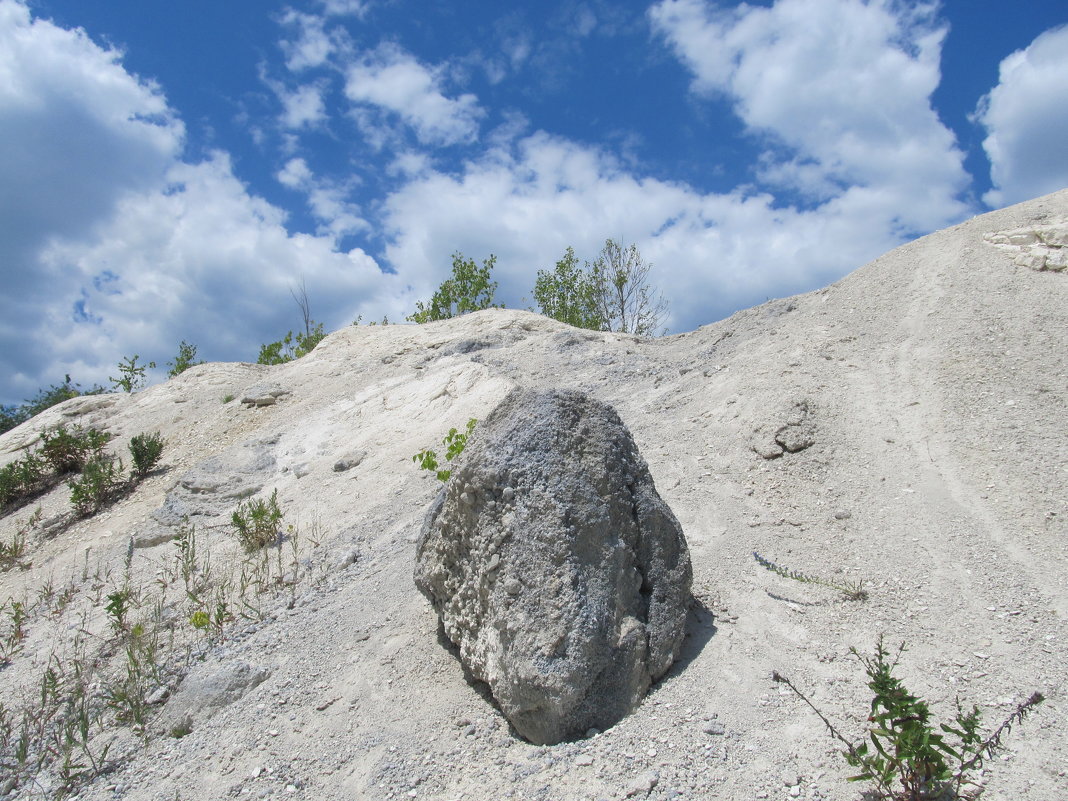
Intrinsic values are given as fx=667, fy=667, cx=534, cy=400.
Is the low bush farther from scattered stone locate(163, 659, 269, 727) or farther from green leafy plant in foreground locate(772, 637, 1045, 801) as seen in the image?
green leafy plant in foreground locate(772, 637, 1045, 801)

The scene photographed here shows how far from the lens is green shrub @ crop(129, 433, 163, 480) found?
10.8m

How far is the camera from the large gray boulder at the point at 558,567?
11.6 feet

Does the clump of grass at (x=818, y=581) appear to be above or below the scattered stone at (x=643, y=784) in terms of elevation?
above

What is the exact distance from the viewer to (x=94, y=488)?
10.2 meters

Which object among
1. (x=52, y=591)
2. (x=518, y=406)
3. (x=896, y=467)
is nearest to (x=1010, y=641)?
(x=896, y=467)

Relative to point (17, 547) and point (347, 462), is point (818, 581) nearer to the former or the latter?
point (347, 462)

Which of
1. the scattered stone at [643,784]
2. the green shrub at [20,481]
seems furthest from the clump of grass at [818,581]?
the green shrub at [20,481]

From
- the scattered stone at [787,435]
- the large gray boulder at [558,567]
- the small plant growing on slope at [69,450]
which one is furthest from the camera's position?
the small plant growing on slope at [69,450]

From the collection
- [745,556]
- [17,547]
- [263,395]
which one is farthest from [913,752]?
[263,395]

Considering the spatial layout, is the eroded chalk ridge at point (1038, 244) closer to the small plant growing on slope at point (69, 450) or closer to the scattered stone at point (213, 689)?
the scattered stone at point (213, 689)

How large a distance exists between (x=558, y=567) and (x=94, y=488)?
31.1ft

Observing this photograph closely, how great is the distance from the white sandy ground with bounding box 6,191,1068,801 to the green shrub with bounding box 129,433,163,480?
0.90ft

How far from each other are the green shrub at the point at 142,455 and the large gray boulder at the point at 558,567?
849cm

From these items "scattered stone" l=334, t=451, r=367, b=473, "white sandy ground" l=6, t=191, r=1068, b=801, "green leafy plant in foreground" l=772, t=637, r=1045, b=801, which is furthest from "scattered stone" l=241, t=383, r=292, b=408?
"green leafy plant in foreground" l=772, t=637, r=1045, b=801
